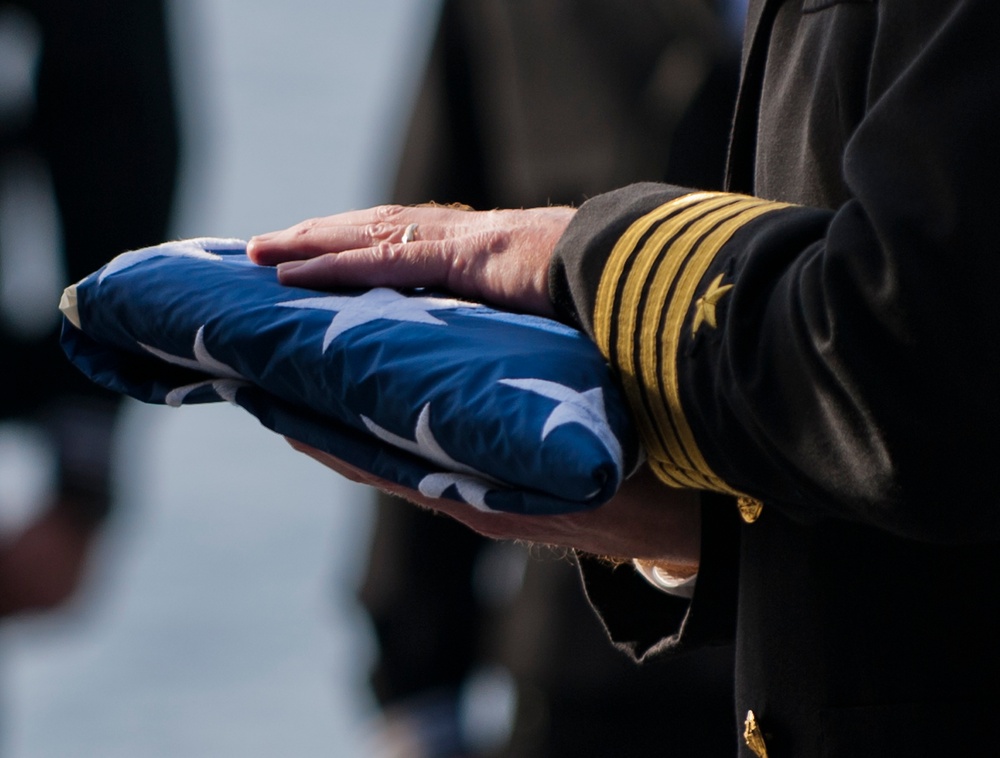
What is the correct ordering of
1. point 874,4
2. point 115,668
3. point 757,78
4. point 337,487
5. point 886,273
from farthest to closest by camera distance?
point 337,487
point 115,668
point 757,78
point 874,4
point 886,273

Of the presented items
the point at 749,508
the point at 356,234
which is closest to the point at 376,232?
the point at 356,234

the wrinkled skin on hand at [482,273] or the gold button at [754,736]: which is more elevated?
the wrinkled skin on hand at [482,273]

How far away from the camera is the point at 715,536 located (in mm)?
1067

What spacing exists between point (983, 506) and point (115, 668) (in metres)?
3.25

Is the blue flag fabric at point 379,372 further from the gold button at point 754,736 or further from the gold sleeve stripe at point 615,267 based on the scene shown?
the gold button at point 754,736

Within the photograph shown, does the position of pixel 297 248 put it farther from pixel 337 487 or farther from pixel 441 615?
pixel 337 487

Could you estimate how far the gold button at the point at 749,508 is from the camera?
986 millimetres

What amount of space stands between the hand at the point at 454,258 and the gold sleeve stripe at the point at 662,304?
8 cm

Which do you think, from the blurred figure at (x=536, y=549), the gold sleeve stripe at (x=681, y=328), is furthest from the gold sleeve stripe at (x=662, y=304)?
the blurred figure at (x=536, y=549)

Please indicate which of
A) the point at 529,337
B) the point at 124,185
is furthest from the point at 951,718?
the point at 124,185

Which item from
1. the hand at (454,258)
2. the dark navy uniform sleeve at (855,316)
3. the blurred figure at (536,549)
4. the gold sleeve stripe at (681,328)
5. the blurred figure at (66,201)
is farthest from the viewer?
the blurred figure at (66,201)

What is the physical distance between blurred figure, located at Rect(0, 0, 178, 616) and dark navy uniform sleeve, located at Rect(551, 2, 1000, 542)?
1.62 metres

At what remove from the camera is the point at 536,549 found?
171 cm

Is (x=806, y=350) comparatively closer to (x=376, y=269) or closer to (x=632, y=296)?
(x=632, y=296)
